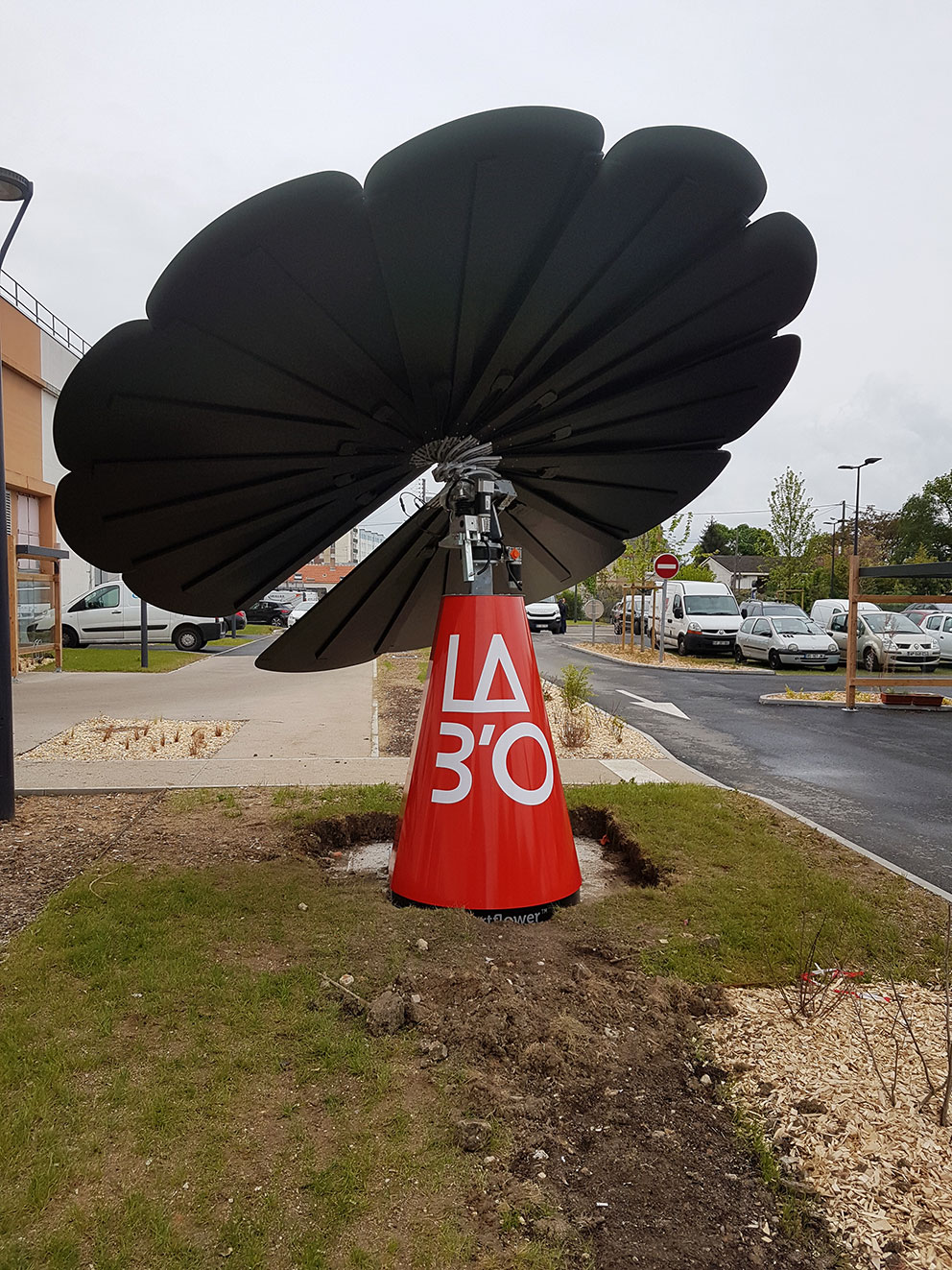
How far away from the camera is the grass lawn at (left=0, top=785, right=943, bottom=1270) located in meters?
2.21

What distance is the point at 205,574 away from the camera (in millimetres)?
5004

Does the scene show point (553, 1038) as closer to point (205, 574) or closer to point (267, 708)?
point (205, 574)

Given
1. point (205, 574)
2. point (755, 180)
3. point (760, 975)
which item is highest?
point (755, 180)

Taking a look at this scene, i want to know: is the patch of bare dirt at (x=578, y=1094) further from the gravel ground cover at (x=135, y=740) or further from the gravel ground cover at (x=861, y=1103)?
the gravel ground cover at (x=135, y=740)

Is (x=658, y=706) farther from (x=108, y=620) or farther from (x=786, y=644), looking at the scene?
(x=108, y=620)

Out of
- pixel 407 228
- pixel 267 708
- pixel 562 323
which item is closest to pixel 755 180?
pixel 562 323

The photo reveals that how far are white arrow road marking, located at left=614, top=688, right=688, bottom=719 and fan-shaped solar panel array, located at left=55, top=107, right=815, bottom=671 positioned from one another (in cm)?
868

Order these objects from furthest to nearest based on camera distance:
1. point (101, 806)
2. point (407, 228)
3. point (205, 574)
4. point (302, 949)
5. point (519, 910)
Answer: point (101, 806), point (205, 574), point (519, 910), point (302, 949), point (407, 228)

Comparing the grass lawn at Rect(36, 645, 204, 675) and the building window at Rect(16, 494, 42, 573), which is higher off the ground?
the building window at Rect(16, 494, 42, 573)

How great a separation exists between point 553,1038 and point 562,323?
Result: 2887 mm

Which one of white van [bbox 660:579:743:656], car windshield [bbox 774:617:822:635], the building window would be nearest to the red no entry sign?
white van [bbox 660:579:743:656]

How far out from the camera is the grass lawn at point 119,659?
18328mm

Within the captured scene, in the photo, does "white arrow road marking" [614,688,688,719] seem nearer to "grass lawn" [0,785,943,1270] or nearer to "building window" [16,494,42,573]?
"grass lawn" [0,785,943,1270]

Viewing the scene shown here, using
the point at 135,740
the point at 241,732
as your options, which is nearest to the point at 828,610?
the point at 241,732
